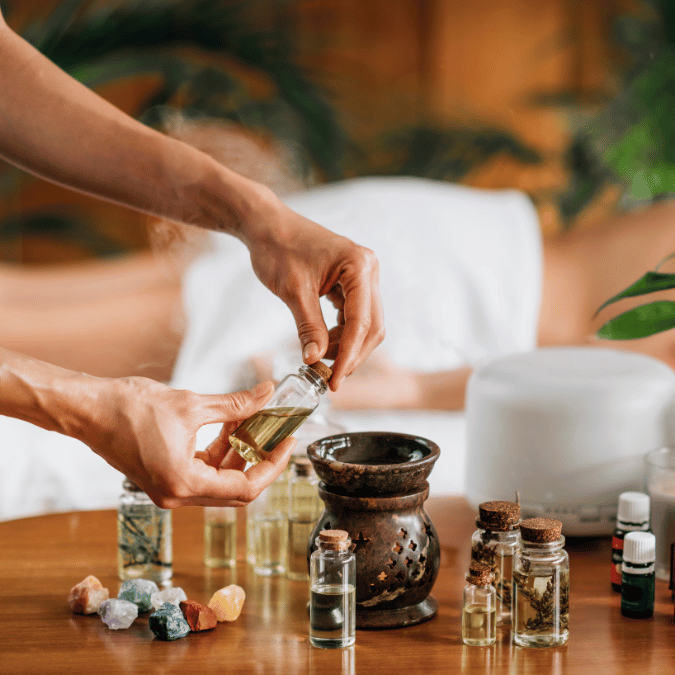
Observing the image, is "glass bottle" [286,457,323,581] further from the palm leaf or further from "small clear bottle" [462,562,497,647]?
the palm leaf

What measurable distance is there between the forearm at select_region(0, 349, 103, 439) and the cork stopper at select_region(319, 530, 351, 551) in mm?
202

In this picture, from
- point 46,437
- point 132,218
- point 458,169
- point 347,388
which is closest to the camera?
point 46,437

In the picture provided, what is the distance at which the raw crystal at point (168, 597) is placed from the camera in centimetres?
76

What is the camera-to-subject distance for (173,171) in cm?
93

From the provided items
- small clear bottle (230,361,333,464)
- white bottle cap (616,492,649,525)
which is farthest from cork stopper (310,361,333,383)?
white bottle cap (616,492,649,525)

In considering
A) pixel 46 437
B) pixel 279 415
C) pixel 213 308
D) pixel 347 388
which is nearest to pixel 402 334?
pixel 347 388

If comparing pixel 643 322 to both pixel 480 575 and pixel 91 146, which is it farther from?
pixel 91 146

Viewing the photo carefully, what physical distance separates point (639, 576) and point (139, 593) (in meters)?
0.44

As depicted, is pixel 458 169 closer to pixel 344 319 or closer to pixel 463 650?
pixel 344 319

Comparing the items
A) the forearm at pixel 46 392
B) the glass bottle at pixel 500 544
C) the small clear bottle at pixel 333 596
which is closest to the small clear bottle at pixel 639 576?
the glass bottle at pixel 500 544

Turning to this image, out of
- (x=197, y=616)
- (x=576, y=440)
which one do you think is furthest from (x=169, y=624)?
(x=576, y=440)

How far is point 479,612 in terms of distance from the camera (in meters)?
0.70

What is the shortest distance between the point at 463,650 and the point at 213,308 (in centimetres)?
124

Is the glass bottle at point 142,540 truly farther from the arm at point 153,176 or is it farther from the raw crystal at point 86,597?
the arm at point 153,176
